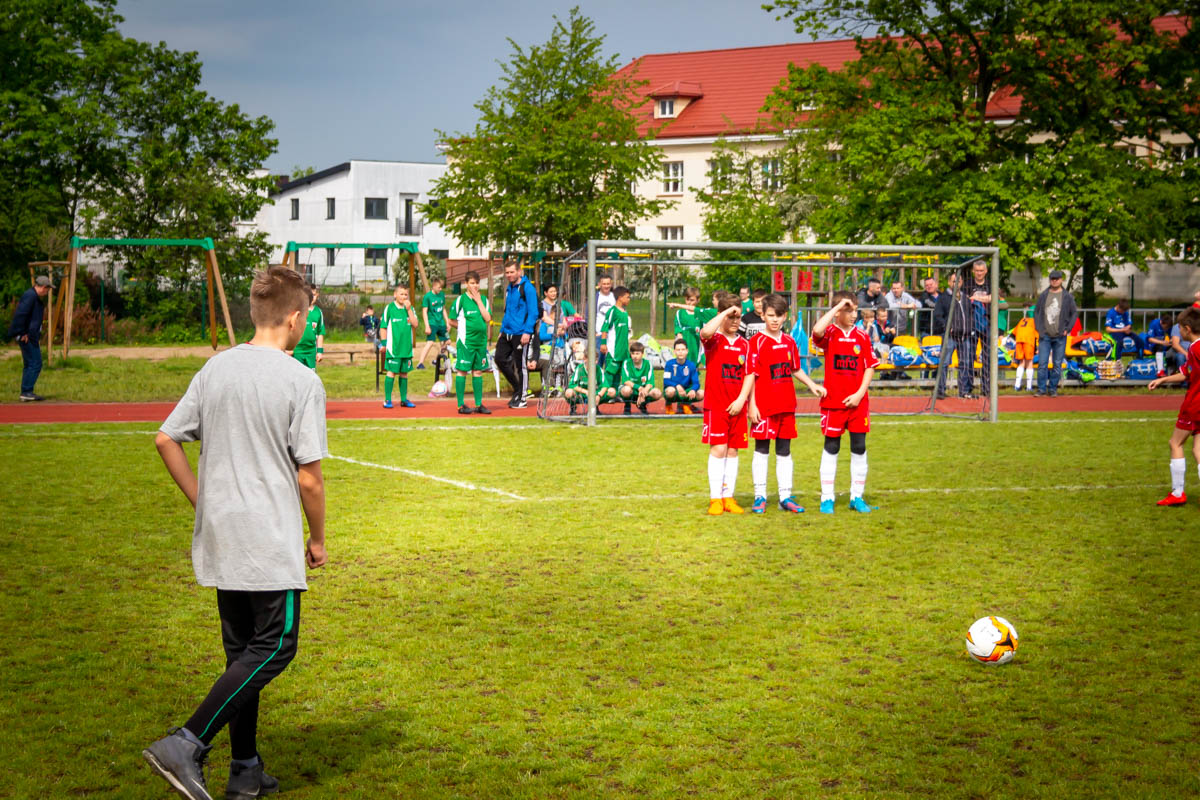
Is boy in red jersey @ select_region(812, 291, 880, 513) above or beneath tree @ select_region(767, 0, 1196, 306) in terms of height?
beneath

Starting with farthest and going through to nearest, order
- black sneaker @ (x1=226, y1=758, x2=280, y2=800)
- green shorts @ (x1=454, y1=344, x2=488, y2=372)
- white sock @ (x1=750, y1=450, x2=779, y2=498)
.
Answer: green shorts @ (x1=454, y1=344, x2=488, y2=372)
white sock @ (x1=750, y1=450, x2=779, y2=498)
black sneaker @ (x1=226, y1=758, x2=280, y2=800)

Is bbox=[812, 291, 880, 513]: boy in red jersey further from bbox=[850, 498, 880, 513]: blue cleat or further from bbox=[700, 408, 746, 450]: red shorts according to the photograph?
bbox=[700, 408, 746, 450]: red shorts

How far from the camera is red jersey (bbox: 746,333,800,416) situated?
29.3 feet

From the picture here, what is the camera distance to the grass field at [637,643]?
14.1 feet

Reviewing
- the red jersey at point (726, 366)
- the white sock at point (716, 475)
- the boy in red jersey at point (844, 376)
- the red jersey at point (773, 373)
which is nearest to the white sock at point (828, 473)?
the boy in red jersey at point (844, 376)

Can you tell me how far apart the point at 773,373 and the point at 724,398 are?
17.3 inches

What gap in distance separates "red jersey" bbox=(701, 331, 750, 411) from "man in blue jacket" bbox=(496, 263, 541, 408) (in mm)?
7915

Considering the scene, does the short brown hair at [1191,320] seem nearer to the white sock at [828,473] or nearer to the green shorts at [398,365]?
the white sock at [828,473]

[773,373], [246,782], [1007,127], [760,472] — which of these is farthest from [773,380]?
[1007,127]

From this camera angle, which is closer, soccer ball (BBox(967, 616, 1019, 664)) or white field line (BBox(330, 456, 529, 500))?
soccer ball (BBox(967, 616, 1019, 664))

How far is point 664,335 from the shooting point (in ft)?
101

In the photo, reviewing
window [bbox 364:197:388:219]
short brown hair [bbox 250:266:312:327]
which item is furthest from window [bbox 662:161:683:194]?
short brown hair [bbox 250:266:312:327]

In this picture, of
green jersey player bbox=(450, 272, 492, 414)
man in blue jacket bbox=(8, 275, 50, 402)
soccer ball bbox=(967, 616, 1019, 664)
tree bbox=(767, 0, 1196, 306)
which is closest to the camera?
soccer ball bbox=(967, 616, 1019, 664)

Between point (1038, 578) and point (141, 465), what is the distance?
869 cm
